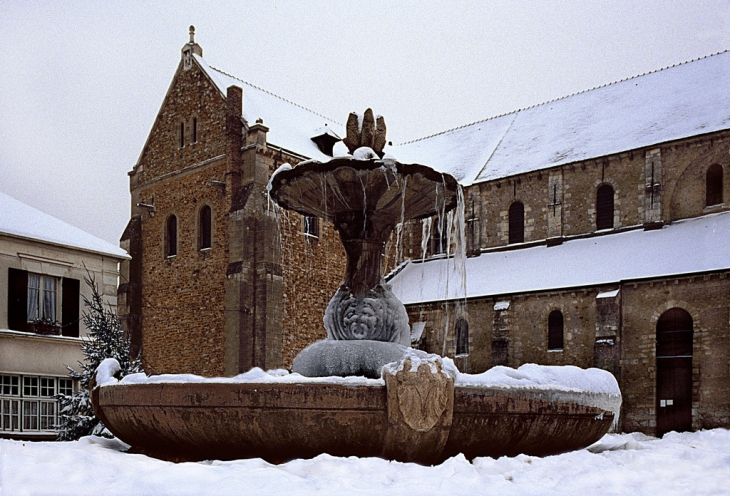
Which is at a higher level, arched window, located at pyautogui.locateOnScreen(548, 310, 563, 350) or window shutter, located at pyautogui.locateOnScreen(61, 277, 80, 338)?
window shutter, located at pyautogui.locateOnScreen(61, 277, 80, 338)

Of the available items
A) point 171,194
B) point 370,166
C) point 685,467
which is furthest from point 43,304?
point 685,467

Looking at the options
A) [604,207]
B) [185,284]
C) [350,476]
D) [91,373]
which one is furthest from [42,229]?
[604,207]

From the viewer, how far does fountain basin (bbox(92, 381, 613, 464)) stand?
6.00 meters

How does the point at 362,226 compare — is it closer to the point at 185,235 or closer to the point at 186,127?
the point at 185,235

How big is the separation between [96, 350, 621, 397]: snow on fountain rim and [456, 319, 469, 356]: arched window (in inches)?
734

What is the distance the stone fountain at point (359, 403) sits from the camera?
237 inches

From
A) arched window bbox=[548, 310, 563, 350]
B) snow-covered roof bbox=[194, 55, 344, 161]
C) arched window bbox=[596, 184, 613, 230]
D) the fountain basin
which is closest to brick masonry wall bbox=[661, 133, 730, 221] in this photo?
arched window bbox=[596, 184, 613, 230]

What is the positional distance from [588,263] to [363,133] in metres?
17.8

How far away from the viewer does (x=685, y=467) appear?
6090mm

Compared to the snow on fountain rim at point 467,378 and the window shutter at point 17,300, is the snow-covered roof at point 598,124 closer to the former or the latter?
the window shutter at point 17,300

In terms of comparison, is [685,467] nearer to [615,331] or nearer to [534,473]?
[534,473]

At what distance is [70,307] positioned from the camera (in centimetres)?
1859

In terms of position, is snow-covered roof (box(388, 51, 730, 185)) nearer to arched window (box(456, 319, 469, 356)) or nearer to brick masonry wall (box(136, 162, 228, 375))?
arched window (box(456, 319, 469, 356))

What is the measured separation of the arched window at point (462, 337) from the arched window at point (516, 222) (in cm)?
438
